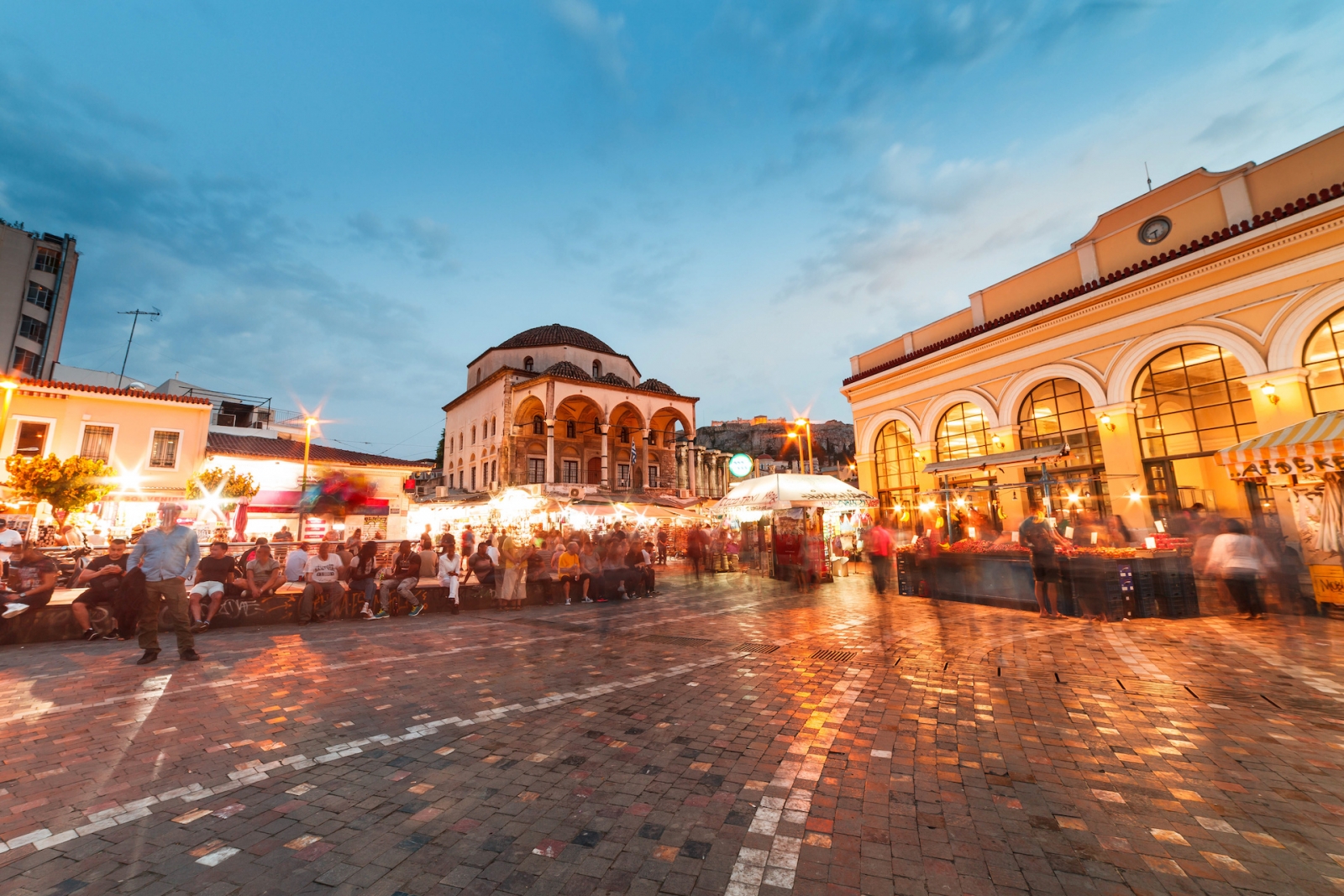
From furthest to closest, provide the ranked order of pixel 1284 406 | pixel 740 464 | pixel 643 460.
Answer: pixel 643 460 < pixel 740 464 < pixel 1284 406

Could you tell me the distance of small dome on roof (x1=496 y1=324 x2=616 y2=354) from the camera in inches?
1555

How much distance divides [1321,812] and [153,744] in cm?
774

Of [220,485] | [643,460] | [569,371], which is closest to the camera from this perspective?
[220,485]

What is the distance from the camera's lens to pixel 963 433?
55.9 feet

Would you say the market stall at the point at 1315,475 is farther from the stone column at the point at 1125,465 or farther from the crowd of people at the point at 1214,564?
the stone column at the point at 1125,465

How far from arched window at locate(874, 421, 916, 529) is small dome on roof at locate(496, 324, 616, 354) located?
26194 millimetres

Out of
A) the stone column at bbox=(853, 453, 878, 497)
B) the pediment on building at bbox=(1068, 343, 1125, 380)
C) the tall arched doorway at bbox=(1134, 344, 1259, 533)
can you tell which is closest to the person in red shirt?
the tall arched doorway at bbox=(1134, 344, 1259, 533)

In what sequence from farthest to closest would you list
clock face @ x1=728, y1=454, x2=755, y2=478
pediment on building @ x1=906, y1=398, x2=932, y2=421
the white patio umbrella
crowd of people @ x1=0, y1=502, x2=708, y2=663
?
clock face @ x1=728, y1=454, x2=755, y2=478, pediment on building @ x1=906, y1=398, x2=932, y2=421, the white patio umbrella, crowd of people @ x1=0, y1=502, x2=708, y2=663

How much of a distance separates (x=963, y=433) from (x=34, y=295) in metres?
49.2

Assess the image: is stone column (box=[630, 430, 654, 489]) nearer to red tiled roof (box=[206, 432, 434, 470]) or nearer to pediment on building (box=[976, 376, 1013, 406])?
red tiled roof (box=[206, 432, 434, 470])

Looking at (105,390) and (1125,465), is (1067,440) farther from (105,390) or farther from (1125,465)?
(105,390)

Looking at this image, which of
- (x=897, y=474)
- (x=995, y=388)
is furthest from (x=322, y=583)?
(x=995, y=388)

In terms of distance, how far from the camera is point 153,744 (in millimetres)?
4004

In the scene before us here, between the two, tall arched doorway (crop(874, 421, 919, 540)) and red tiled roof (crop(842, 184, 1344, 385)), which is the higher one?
red tiled roof (crop(842, 184, 1344, 385))
